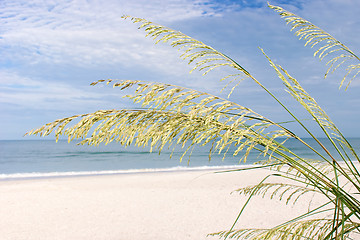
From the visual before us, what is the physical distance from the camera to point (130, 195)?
9.97 metres

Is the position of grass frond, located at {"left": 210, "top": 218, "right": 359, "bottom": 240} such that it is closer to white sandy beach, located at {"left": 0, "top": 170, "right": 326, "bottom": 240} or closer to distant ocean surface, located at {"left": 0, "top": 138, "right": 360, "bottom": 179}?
white sandy beach, located at {"left": 0, "top": 170, "right": 326, "bottom": 240}

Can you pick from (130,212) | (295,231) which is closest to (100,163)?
(130,212)

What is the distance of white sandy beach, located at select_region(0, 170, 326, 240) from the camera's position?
21.3 feet

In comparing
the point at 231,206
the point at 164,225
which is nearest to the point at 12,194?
the point at 164,225

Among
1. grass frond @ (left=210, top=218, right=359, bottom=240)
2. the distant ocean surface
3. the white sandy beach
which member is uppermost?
grass frond @ (left=210, top=218, right=359, bottom=240)

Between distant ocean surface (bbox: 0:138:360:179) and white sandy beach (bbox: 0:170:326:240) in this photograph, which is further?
distant ocean surface (bbox: 0:138:360:179)

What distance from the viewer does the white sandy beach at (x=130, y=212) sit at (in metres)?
6.49

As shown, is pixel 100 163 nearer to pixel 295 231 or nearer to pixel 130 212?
pixel 130 212

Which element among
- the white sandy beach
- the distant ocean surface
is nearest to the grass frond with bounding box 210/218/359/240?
the white sandy beach

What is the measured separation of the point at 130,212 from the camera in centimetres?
798

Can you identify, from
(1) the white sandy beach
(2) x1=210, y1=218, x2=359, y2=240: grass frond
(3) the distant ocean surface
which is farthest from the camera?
(3) the distant ocean surface

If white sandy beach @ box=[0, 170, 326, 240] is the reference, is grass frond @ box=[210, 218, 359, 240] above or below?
above

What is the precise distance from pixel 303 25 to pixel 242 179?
11.5 metres

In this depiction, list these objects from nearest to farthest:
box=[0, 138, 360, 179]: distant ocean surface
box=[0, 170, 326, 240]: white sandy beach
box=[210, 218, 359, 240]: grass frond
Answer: box=[210, 218, 359, 240]: grass frond, box=[0, 170, 326, 240]: white sandy beach, box=[0, 138, 360, 179]: distant ocean surface
